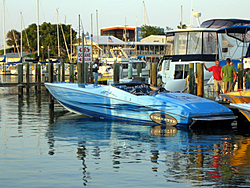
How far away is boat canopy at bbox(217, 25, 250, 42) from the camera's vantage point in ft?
69.7

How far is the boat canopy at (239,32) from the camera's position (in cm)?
2125

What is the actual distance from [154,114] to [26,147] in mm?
4699

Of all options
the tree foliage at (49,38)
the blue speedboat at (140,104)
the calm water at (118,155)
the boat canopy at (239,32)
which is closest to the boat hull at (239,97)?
the blue speedboat at (140,104)

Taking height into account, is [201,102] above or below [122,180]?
above

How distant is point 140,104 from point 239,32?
399 inches

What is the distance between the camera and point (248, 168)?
28.5 ft

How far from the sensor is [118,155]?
998 cm

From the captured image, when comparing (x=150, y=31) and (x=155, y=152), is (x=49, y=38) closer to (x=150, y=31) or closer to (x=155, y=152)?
(x=150, y=31)

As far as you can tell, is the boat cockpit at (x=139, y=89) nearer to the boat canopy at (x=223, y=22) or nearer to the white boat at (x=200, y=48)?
the white boat at (x=200, y=48)

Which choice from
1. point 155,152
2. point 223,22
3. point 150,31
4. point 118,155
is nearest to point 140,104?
point 155,152

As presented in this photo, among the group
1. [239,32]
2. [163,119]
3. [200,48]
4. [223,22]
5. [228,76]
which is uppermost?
[223,22]

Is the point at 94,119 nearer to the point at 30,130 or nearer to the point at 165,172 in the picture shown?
the point at 30,130

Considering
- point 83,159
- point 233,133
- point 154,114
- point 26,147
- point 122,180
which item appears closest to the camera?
point 122,180

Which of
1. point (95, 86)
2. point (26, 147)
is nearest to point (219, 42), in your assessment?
point (95, 86)
